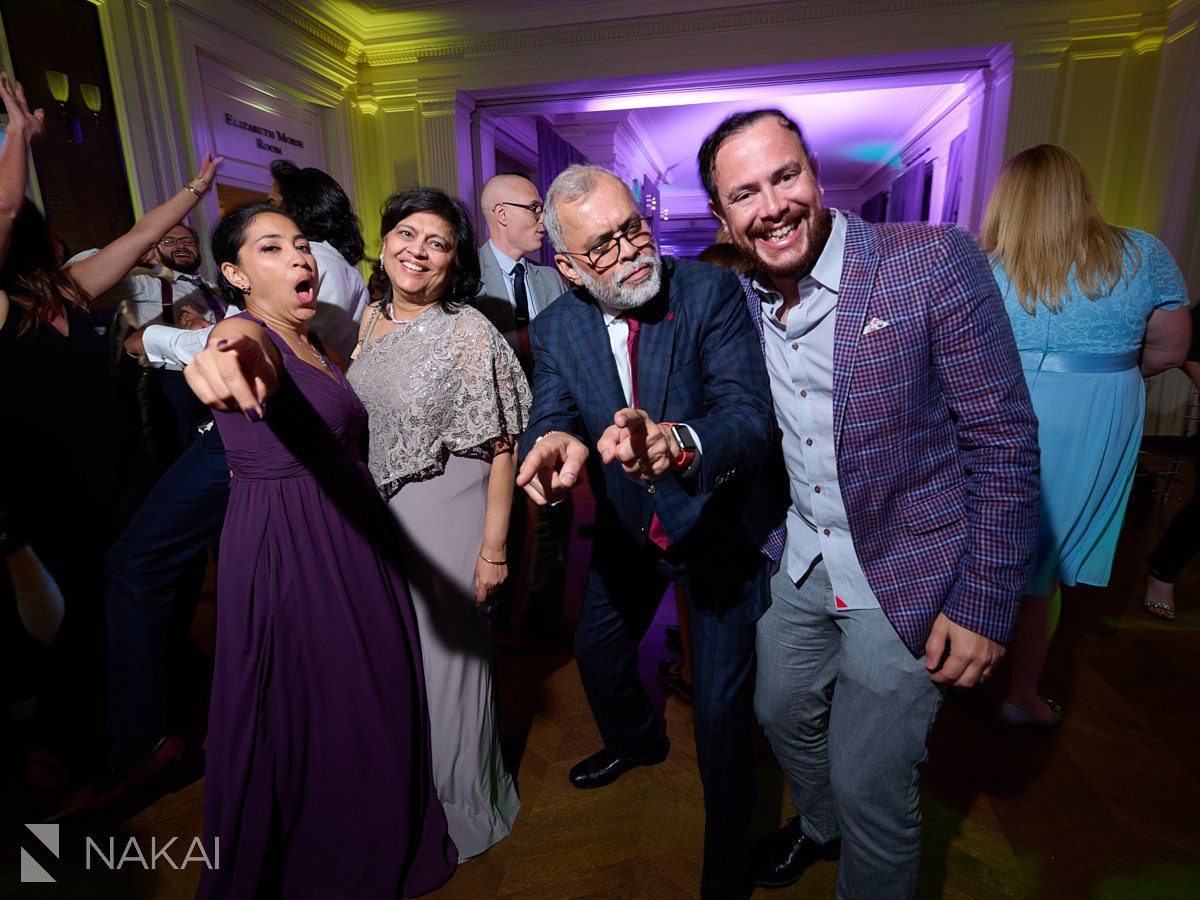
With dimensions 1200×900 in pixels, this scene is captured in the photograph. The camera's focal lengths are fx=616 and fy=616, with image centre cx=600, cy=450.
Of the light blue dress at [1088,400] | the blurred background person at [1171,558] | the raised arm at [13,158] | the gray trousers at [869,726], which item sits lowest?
the blurred background person at [1171,558]

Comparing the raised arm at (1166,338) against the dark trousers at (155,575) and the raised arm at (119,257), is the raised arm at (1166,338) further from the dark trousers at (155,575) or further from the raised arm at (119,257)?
the raised arm at (119,257)

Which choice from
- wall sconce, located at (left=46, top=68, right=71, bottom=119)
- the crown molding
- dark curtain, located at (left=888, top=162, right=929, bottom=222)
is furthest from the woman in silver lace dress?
dark curtain, located at (left=888, top=162, right=929, bottom=222)

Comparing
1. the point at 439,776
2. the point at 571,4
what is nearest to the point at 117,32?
the point at 571,4

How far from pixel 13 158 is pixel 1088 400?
121 inches

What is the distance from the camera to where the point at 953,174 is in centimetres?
736

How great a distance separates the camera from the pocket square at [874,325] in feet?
3.61

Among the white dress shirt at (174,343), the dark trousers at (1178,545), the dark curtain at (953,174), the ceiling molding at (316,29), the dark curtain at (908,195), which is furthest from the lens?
the dark curtain at (908,195)

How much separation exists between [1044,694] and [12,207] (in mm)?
3628

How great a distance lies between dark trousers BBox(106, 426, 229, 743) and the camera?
5.92 ft

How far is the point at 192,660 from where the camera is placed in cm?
267

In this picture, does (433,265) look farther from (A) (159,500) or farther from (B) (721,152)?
(A) (159,500)

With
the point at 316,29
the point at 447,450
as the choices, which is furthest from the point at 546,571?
the point at 316,29
